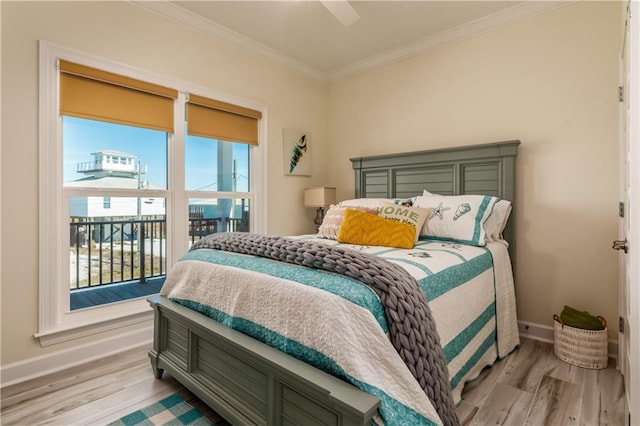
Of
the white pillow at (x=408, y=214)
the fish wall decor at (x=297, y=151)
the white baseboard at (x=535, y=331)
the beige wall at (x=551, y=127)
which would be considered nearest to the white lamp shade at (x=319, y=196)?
the fish wall decor at (x=297, y=151)

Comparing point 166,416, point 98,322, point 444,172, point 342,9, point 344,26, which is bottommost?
point 166,416

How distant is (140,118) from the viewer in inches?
98.7

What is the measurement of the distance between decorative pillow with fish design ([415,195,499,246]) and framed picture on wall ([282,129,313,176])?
1.61 m

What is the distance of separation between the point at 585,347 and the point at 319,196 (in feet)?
8.06

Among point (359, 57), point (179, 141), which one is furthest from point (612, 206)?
point (179, 141)

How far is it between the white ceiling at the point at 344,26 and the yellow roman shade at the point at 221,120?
2.03ft

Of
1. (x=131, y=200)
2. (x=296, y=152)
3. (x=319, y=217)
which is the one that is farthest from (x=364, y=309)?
(x=296, y=152)

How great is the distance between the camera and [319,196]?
3.53 meters

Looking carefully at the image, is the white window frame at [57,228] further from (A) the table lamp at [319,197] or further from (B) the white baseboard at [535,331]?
(B) the white baseboard at [535,331]

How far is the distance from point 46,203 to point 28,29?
107 cm

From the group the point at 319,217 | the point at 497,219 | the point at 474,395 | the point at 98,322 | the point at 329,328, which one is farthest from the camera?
the point at 319,217

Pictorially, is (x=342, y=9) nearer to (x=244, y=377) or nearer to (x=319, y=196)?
(x=319, y=196)

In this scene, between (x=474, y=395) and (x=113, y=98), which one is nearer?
(x=474, y=395)

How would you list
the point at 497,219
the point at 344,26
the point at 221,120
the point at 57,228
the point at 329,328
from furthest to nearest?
the point at 221,120, the point at 344,26, the point at 497,219, the point at 57,228, the point at 329,328
